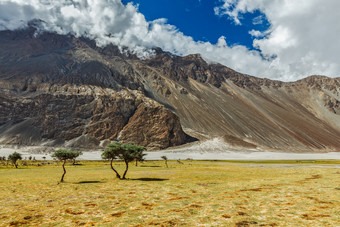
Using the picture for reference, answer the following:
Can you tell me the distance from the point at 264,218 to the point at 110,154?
32.0m

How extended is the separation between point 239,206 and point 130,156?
2783 cm

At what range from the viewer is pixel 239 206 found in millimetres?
16547

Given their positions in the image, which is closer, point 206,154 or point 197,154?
point 206,154

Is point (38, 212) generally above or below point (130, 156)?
below

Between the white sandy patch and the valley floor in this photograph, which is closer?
the valley floor

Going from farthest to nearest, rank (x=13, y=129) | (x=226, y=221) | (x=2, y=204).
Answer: (x=13, y=129) < (x=2, y=204) < (x=226, y=221)

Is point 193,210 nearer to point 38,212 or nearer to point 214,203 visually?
point 214,203

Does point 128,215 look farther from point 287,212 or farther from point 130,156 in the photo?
point 130,156

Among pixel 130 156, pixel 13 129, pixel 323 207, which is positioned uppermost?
pixel 13 129

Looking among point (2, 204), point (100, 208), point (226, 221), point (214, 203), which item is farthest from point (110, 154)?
point (226, 221)

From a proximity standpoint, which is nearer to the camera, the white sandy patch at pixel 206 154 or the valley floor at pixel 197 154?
the valley floor at pixel 197 154

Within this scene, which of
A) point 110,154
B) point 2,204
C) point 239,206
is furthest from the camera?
point 110,154

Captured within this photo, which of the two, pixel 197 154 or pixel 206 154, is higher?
pixel 197 154

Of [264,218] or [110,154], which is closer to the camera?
[264,218]
